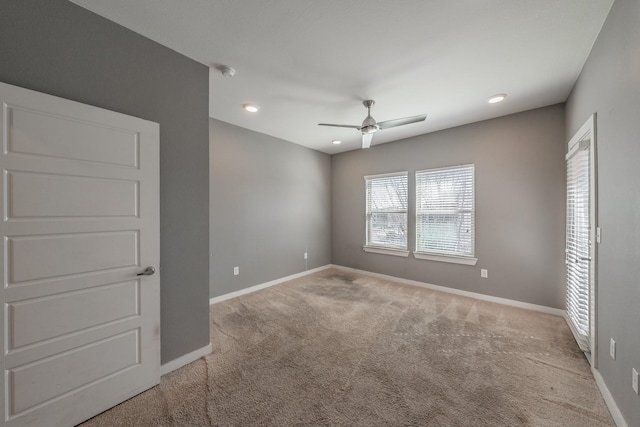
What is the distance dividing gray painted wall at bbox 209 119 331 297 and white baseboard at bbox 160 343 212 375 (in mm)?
1316

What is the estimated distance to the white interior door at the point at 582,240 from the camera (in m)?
Result: 1.94

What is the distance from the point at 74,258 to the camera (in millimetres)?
1484

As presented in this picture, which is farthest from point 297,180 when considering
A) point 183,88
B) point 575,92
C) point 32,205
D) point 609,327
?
A: point 609,327

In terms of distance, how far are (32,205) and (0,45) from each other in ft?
2.98

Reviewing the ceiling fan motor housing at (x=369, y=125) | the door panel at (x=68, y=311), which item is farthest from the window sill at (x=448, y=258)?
the door panel at (x=68, y=311)

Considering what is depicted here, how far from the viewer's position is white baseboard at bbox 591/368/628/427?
1.44 meters

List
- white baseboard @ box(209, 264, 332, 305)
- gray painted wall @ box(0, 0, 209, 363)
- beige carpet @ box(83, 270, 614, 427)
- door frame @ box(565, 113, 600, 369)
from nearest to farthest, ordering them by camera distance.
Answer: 1. gray painted wall @ box(0, 0, 209, 363)
2. beige carpet @ box(83, 270, 614, 427)
3. door frame @ box(565, 113, 600, 369)
4. white baseboard @ box(209, 264, 332, 305)

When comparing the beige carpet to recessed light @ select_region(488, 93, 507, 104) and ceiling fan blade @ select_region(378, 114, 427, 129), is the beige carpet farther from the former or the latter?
recessed light @ select_region(488, 93, 507, 104)

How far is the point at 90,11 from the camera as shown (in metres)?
1.60

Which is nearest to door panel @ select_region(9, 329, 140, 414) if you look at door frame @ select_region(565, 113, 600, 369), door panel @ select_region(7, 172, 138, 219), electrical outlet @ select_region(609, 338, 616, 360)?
door panel @ select_region(7, 172, 138, 219)

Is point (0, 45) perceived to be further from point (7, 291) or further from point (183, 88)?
point (7, 291)

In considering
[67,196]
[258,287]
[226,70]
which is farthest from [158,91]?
[258,287]

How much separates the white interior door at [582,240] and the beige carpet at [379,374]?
0.88 feet

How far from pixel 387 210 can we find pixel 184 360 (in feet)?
12.7
